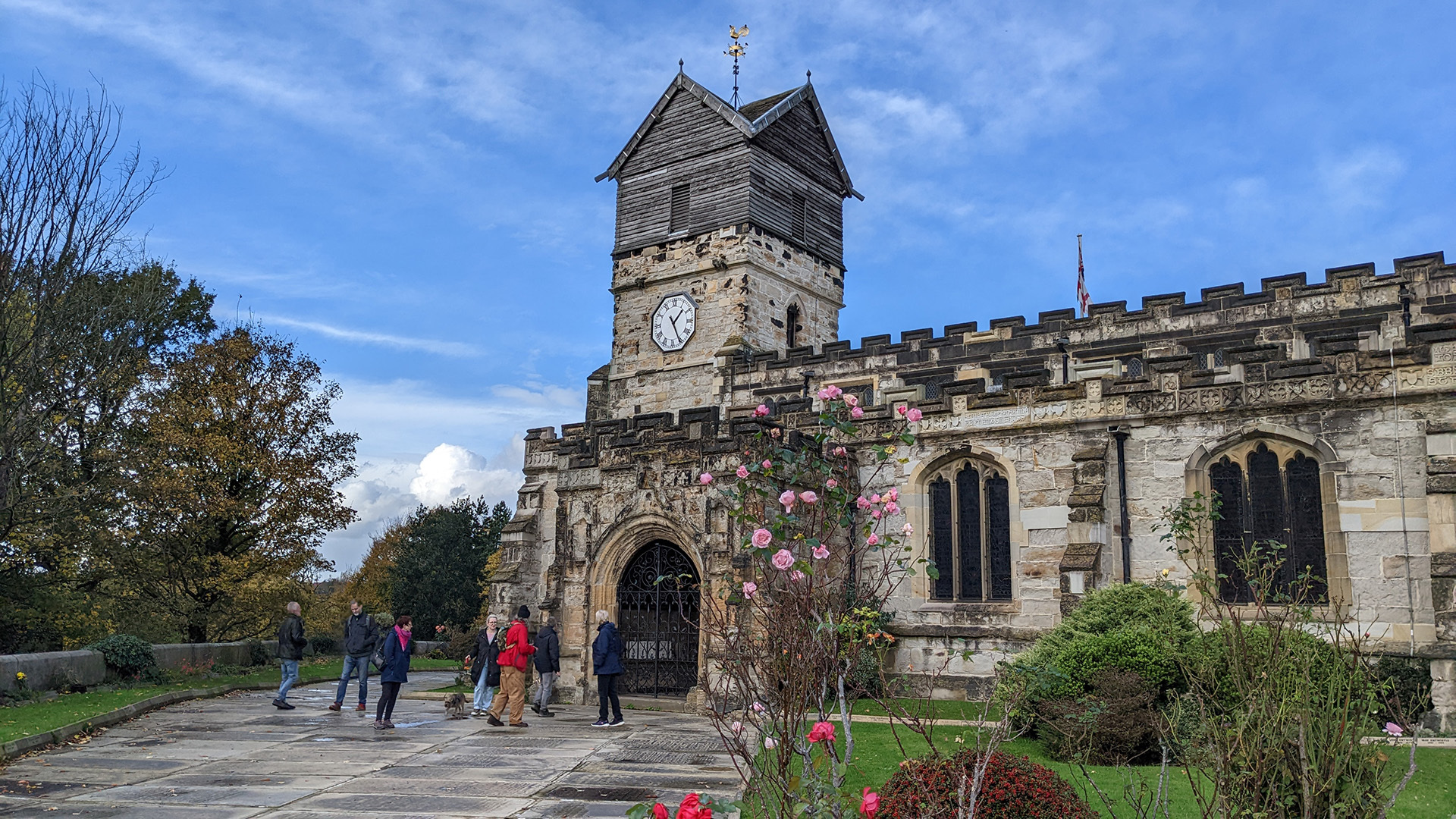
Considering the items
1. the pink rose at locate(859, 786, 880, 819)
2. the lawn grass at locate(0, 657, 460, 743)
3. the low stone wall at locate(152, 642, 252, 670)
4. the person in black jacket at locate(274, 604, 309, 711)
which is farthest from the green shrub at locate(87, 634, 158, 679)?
the pink rose at locate(859, 786, 880, 819)

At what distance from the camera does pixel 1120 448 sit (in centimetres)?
1828

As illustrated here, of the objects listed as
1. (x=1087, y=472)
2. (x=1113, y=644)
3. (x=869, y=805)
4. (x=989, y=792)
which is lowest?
(x=989, y=792)

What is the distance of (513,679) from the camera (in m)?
16.4

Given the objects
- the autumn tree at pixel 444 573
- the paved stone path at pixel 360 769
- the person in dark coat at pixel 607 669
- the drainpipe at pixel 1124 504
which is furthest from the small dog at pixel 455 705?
the autumn tree at pixel 444 573

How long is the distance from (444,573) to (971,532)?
28.7 meters

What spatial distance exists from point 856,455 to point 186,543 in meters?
18.0

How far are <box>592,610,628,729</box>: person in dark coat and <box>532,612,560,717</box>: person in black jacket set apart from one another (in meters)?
1.26

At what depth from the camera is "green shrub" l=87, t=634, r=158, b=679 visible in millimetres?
20094

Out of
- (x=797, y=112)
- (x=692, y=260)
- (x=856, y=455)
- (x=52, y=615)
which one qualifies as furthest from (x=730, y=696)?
(x=797, y=112)

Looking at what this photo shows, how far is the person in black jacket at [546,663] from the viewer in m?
17.5

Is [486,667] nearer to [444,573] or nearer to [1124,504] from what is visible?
[1124,504]

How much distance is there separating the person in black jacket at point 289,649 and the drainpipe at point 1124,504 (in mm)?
13926

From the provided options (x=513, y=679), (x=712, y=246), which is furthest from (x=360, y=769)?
(x=712, y=246)

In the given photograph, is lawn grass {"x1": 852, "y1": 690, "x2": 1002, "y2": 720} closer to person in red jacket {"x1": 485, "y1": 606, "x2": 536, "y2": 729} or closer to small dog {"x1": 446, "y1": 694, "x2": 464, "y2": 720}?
person in red jacket {"x1": 485, "y1": 606, "x2": 536, "y2": 729}
